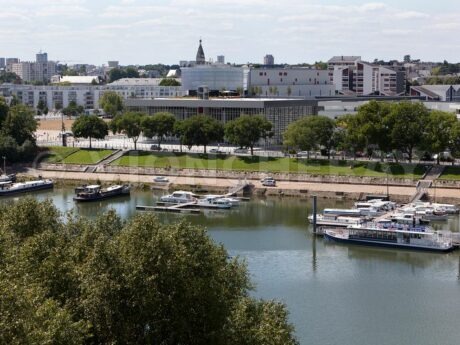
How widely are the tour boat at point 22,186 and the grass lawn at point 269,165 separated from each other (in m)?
3.22

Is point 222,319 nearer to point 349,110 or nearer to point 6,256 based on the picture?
point 6,256

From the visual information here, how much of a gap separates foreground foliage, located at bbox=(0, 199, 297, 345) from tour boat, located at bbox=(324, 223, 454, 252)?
858 cm

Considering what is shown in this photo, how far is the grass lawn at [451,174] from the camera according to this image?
25.4 metres

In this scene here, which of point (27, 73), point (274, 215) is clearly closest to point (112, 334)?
point (274, 215)

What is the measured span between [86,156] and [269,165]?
737cm

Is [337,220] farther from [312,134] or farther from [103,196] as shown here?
[103,196]

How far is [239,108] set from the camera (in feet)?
112

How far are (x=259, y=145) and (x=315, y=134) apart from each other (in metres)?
4.65

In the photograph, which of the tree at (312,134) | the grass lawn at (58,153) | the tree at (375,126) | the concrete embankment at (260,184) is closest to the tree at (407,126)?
the tree at (375,126)

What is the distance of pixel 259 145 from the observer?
3284cm

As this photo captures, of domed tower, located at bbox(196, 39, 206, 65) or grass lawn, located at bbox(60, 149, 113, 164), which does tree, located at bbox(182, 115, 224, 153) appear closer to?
grass lawn, located at bbox(60, 149, 113, 164)

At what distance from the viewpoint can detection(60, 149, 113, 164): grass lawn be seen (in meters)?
31.0

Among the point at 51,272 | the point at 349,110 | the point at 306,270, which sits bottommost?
the point at 306,270

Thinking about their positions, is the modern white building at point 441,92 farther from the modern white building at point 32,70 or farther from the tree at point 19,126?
the modern white building at point 32,70
